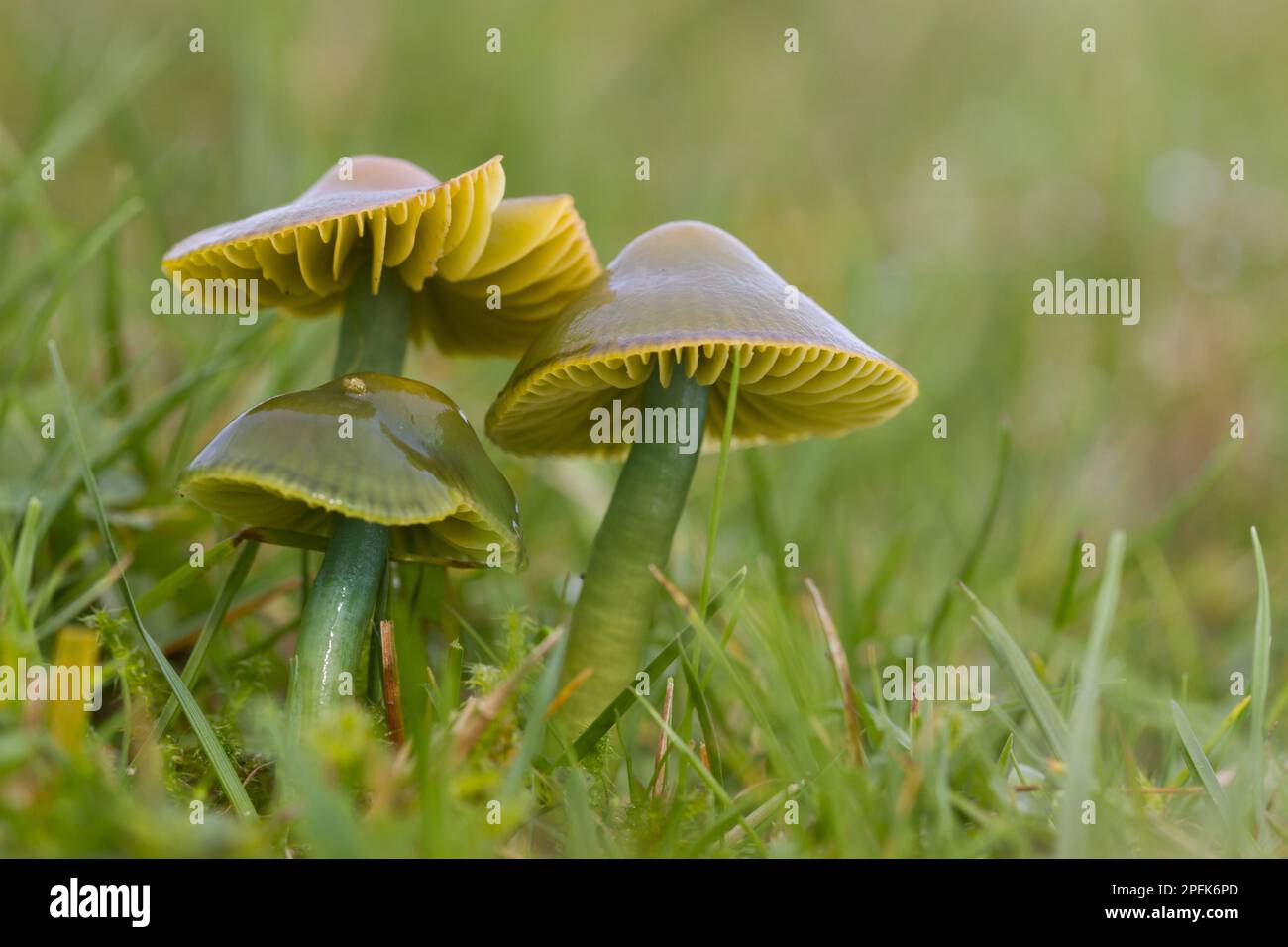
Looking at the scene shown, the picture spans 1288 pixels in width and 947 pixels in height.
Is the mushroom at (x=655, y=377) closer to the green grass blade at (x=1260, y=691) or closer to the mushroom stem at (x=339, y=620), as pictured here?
the mushroom stem at (x=339, y=620)

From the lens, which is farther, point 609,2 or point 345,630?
point 609,2

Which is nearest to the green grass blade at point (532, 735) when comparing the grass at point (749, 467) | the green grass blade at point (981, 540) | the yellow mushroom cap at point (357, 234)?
the grass at point (749, 467)

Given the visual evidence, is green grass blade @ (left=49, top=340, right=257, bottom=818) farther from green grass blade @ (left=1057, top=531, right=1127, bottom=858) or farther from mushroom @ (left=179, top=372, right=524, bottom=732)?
green grass blade @ (left=1057, top=531, right=1127, bottom=858)

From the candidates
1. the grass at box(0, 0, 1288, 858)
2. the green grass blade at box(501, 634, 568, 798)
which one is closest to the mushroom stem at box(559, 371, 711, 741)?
the grass at box(0, 0, 1288, 858)

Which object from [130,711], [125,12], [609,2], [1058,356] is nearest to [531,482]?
[130,711]

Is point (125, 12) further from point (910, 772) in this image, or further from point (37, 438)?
point (910, 772)
